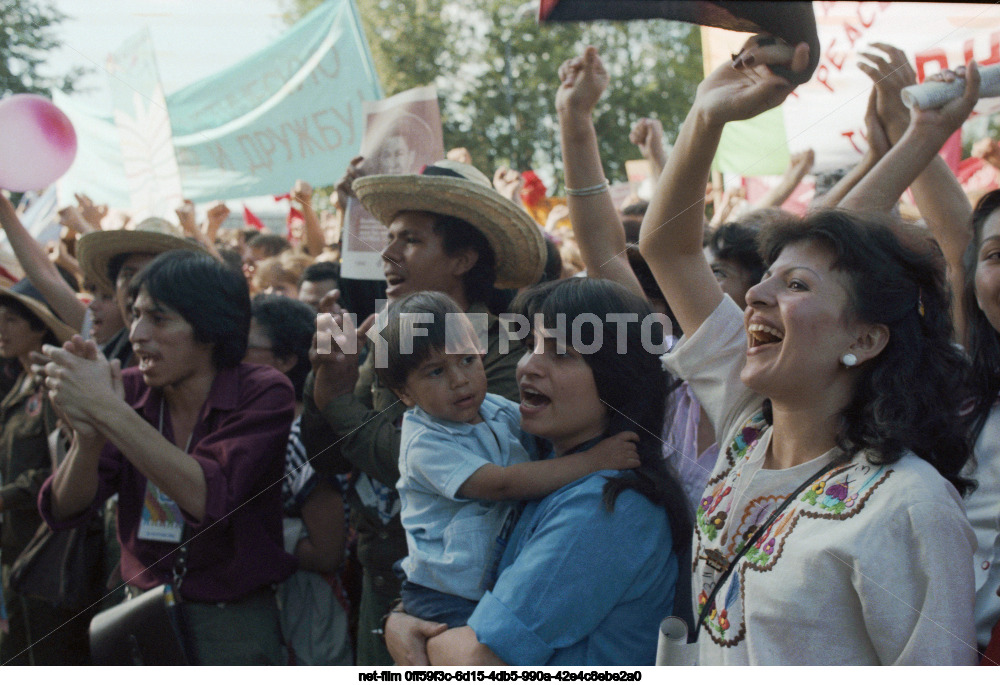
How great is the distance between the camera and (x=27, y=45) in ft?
7.07

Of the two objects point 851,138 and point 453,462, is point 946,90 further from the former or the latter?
point 453,462

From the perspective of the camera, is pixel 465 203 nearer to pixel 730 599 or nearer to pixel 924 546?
pixel 730 599

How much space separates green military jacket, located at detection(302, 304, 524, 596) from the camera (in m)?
1.81

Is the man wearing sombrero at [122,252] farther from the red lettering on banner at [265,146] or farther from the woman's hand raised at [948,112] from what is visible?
the woman's hand raised at [948,112]

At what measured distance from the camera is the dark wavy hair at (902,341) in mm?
1155

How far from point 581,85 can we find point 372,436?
3.08 feet

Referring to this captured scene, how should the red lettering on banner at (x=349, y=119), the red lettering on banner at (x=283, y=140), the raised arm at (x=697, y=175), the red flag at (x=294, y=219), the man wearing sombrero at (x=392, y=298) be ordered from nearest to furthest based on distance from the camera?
1. the raised arm at (x=697, y=175)
2. the man wearing sombrero at (x=392, y=298)
3. the red lettering on banner at (x=349, y=119)
4. the red lettering on banner at (x=283, y=140)
5. the red flag at (x=294, y=219)

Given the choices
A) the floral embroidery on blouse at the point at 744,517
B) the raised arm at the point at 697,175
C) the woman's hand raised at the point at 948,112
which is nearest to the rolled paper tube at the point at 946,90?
the woman's hand raised at the point at 948,112

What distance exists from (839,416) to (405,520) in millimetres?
844

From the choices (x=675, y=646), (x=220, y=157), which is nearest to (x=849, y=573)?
(x=675, y=646)

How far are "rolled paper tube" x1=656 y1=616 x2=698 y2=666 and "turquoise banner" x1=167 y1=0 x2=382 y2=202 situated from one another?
7.50 ft

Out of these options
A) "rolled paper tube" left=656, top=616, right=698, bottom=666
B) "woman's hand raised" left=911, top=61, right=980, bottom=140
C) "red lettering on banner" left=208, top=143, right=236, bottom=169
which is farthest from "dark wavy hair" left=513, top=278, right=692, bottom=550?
"red lettering on banner" left=208, top=143, right=236, bottom=169

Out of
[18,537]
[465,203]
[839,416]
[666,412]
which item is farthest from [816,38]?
[18,537]

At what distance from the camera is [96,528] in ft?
8.57
